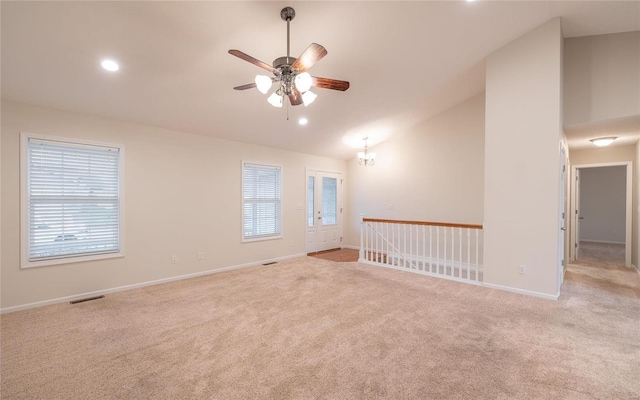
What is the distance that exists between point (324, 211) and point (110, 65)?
A: 5.23 metres

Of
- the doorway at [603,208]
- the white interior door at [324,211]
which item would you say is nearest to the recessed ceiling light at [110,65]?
the white interior door at [324,211]

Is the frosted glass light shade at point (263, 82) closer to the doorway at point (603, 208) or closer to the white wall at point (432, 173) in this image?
the white wall at point (432, 173)

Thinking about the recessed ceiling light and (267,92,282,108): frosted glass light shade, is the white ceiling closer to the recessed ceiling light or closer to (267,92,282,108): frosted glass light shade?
the recessed ceiling light

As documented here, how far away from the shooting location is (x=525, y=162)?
3.77 m

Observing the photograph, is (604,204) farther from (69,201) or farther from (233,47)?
(69,201)

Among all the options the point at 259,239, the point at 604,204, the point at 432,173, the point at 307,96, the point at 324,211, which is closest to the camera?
the point at 307,96

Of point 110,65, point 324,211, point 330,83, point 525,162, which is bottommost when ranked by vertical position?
point 324,211

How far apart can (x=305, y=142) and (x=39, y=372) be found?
5049 millimetres

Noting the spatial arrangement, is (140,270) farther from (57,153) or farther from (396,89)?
(396,89)

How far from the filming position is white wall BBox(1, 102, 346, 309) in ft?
10.8

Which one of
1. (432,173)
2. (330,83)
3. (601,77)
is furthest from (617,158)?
(330,83)

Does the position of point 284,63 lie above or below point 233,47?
below

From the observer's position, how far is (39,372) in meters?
2.14

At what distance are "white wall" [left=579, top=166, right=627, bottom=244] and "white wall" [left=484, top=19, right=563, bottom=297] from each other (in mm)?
7250
